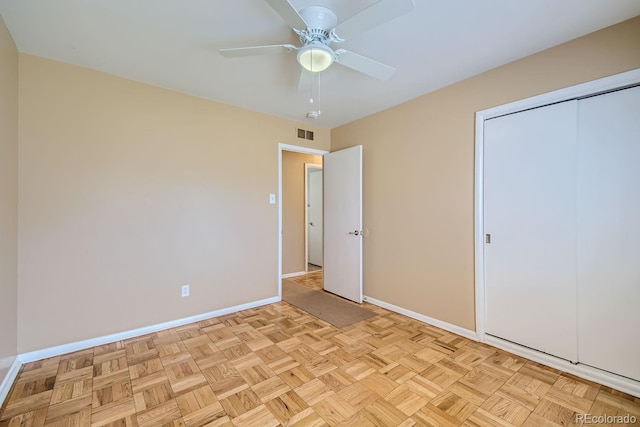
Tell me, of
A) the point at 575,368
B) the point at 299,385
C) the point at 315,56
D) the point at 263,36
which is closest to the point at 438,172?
the point at 315,56

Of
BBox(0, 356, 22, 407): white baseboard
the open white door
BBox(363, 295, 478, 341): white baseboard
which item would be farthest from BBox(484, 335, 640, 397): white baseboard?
BBox(0, 356, 22, 407): white baseboard

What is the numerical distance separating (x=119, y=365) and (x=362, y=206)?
2.92 meters

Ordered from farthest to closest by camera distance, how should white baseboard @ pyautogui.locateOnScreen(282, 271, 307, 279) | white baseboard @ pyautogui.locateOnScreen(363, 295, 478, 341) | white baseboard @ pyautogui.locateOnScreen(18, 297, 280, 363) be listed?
white baseboard @ pyautogui.locateOnScreen(282, 271, 307, 279) < white baseboard @ pyautogui.locateOnScreen(363, 295, 478, 341) < white baseboard @ pyautogui.locateOnScreen(18, 297, 280, 363)

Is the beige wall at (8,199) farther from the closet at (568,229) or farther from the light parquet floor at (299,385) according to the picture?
the closet at (568,229)

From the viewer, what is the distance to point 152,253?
268 centimetres

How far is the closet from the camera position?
1.81 meters

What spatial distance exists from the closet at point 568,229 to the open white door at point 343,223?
58.3 inches

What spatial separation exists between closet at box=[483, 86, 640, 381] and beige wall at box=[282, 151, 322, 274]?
3186 mm

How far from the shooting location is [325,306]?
11.1 feet

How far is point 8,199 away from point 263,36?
217cm

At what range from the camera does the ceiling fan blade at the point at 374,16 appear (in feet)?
4.17

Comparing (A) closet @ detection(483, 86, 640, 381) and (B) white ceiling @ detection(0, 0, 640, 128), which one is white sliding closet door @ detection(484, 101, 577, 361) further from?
(B) white ceiling @ detection(0, 0, 640, 128)
